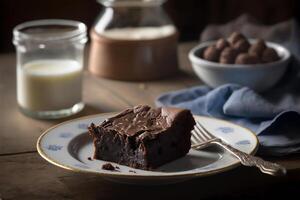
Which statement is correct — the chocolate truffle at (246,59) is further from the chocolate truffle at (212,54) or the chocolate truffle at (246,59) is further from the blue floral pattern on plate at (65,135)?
the blue floral pattern on plate at (65,135)

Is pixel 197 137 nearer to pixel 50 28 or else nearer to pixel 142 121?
pixel 142 121

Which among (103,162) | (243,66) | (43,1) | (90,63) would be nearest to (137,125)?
(103,162)

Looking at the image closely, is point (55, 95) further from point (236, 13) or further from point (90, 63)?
point (236, 13)

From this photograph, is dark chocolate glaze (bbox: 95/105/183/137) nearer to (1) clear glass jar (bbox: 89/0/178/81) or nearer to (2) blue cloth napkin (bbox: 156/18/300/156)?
(2) blue cloth napkin (bbox: 156/18/300/156)

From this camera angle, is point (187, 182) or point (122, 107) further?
point (122, 107)

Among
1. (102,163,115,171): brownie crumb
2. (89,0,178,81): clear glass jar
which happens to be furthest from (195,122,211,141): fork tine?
(89,0,178,81): clear glass jar

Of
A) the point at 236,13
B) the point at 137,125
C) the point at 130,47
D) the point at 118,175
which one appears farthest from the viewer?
the point at 236,13

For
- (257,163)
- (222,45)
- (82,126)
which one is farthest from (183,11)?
(257,163)
